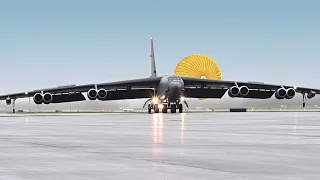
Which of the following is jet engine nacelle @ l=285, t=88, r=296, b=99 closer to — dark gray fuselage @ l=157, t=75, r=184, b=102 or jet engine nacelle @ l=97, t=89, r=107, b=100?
dark gray fuselage @ l=157, t=75, r=184, b=102

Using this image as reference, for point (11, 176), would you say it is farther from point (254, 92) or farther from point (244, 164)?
point (254, 92)

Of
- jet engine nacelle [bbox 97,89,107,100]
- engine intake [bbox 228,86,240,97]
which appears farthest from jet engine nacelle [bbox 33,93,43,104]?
engine intake [bbox 228,86,240,97]

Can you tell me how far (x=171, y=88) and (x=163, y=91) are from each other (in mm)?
1787

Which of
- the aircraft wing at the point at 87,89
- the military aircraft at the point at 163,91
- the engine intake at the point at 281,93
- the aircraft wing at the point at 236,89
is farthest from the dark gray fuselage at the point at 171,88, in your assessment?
the engine intake at the point at 281,93

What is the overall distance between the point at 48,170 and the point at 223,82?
226 ft

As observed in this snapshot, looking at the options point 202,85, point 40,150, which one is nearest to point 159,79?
point 202,85

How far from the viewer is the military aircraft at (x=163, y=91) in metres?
68.9

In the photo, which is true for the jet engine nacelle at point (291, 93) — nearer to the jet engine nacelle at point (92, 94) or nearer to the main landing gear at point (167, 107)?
the main landing gear at point (167, 107)

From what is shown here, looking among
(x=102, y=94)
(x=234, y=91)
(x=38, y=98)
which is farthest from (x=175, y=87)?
(x=38, y=98)

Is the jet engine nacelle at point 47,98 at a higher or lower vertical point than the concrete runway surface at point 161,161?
higher

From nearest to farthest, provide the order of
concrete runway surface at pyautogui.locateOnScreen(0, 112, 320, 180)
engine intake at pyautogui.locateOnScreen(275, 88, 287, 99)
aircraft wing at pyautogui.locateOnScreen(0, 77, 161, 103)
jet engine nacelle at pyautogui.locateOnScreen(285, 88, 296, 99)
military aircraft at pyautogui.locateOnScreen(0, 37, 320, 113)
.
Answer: concrete runway surface at pyautogui.locateOnScreen(0, 112, 320, 180) < military aircraft at pyautogui.locateOnScreen(0, 37, 320, 113) < aircraft wing at pyautogui.locateOnScreen(0, 77, 161, 103) < jet engine nacelle at pyautogui.locateOnScreen(285, 88, 296, 99) < engine intake at pyautogui.locateOnScreen(275, 88, 287, 99)

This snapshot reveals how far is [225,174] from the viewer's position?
930cm

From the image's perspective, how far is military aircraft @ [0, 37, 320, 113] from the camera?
226 ft

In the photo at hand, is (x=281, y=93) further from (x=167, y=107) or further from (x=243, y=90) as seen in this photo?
(x=167, y=107)
